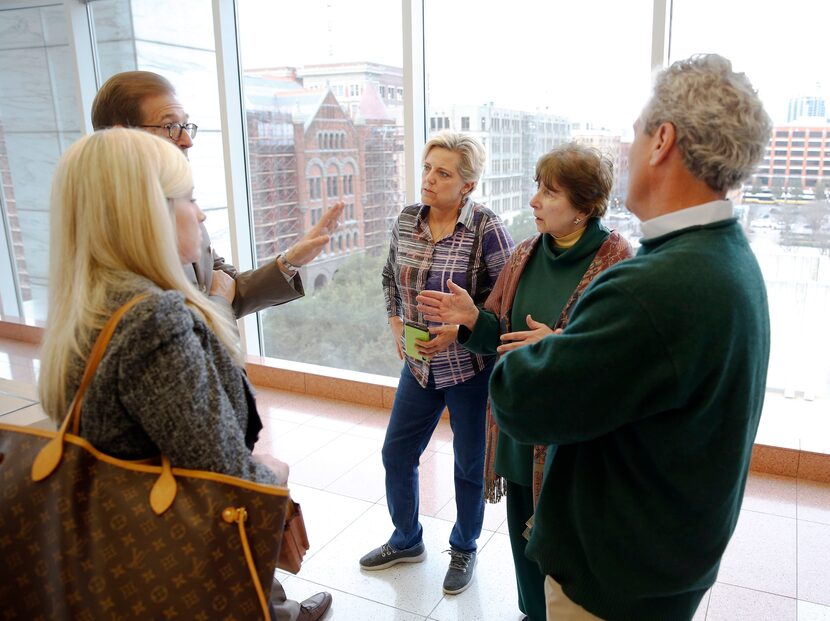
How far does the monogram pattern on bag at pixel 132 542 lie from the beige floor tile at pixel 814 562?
87.3 inches

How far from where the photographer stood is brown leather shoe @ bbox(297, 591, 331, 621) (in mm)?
2258

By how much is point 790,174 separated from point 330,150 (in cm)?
272

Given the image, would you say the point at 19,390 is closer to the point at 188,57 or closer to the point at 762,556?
the point at 762,556

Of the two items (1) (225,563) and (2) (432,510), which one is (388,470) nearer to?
(2) (432,510)

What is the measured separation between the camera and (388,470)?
2.52m

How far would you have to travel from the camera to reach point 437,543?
9.07ft

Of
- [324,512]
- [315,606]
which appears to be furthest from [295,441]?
[315,606]

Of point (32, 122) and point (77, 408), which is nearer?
point (77, 408)

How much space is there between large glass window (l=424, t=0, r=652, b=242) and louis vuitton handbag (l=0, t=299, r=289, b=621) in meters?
2.76

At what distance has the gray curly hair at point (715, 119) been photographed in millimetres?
1097

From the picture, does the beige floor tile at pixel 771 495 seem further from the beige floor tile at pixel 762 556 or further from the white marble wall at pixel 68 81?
the white marble wall at pixel 68 81

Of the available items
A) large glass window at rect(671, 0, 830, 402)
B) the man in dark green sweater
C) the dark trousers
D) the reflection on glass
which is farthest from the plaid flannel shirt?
the reflection on glass

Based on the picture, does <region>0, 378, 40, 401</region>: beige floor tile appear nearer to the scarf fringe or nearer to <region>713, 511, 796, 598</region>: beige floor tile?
the scarf fringe

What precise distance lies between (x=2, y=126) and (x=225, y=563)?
6.42 meters
